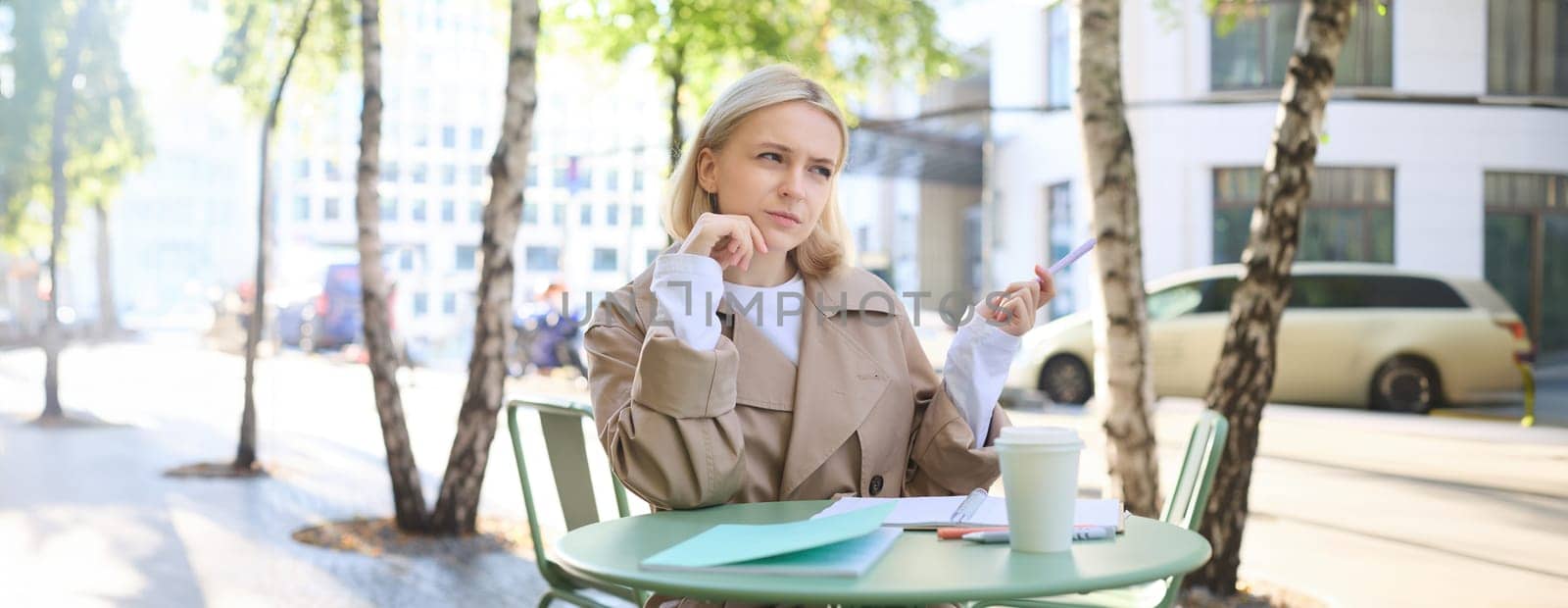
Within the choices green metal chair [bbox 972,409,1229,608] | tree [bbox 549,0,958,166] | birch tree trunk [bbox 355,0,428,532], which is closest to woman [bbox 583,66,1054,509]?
green metal chair [bbox 972,409,1229,608]

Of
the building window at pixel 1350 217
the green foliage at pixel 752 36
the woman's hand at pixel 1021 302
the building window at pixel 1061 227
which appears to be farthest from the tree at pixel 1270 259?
the building window at pixel 1061 227

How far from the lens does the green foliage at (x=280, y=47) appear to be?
6.77 meters

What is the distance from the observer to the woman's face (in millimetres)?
2158

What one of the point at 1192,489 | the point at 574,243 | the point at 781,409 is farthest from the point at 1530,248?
the point at 781,409

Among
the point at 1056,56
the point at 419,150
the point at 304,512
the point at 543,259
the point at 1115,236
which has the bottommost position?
the point at 304,512

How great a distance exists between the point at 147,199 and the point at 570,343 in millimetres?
10418

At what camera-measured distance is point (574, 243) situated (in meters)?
22.4

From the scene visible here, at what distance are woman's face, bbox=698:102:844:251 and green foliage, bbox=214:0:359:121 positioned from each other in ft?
16.1

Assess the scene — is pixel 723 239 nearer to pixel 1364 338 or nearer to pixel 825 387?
pixel 825 387

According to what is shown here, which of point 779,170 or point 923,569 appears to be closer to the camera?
point 923,569

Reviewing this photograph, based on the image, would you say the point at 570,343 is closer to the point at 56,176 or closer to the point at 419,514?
the point at 419,514

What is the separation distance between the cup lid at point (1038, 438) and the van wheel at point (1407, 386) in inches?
453

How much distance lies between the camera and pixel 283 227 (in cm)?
783

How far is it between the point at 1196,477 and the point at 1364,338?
1053cm
